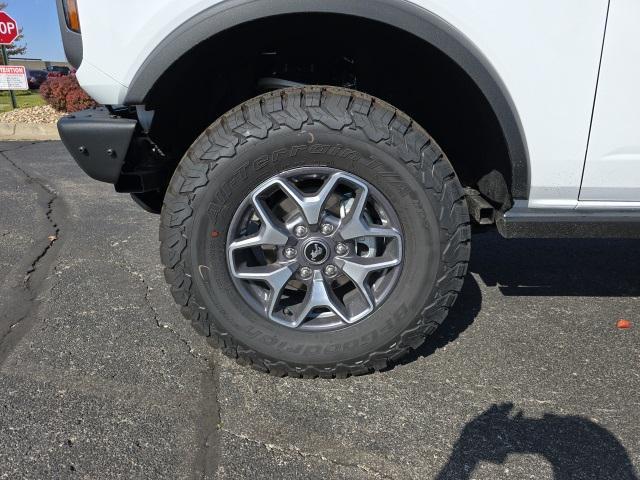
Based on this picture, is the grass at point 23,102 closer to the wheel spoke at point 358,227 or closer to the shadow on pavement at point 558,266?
the shadow on pavement at point 558,266

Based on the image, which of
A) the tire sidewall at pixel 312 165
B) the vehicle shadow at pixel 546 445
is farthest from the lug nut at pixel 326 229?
the vehicle shadow at pixel 546 445

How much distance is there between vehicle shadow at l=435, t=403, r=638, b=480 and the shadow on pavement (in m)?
1.29

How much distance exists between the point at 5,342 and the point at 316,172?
5.76 feet

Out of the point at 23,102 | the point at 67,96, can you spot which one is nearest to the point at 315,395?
the point at 67,96

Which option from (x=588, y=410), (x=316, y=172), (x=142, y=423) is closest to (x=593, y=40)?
(x=316, y=172)

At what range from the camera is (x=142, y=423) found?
76.3 inches

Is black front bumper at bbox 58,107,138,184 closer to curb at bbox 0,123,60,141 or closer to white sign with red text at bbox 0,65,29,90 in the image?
curb at bbox 0,123,60,141

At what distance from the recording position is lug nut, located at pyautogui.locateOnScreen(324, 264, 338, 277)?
7.14ft

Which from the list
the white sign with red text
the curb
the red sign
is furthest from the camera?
the white sign with red text

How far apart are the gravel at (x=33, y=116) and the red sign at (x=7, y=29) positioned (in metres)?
1.83

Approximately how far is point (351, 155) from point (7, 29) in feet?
48.9

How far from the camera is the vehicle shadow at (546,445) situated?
5.72ft

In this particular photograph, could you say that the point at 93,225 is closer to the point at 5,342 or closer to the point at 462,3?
the point at 5,342

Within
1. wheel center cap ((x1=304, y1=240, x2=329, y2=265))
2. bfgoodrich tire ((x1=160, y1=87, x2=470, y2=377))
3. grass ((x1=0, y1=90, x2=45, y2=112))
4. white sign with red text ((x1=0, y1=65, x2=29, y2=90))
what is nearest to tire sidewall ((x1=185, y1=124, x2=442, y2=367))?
bfgoodrich tire ((x1=160, y1=87, x2=470, y2=377))
